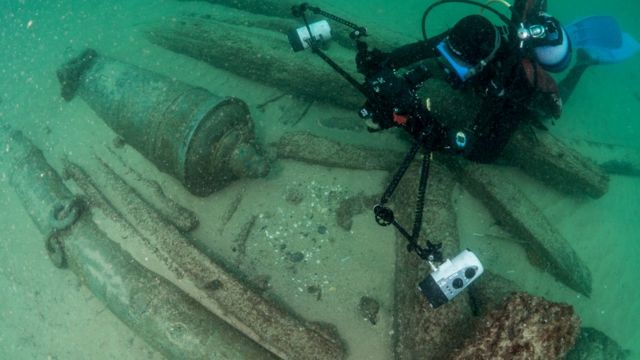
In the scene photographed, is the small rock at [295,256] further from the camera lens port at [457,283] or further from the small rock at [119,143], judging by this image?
the small rock at [119,143]

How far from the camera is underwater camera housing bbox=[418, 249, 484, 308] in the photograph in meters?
2.88

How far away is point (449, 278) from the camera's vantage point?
2889 millimetres

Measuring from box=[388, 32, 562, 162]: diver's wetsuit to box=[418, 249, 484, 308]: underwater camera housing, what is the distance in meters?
1.06

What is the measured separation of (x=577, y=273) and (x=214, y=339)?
3742mm

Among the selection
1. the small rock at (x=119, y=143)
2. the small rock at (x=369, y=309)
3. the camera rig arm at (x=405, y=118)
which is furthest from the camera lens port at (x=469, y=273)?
the small rock at (x=119, y=143)

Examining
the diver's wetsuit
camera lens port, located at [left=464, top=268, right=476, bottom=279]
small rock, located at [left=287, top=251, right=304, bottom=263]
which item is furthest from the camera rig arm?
small rock, located at [left=287, top=251, right=304, bottom=263]

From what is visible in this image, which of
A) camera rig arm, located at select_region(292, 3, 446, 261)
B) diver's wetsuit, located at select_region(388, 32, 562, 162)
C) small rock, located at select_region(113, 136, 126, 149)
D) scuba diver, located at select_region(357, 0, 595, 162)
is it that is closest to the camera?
camera rig arm, located at select_region(292, 3, 446, 261)

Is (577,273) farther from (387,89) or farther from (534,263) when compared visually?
(387,89)

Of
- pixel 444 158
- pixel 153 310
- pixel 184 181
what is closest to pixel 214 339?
pixel 153 310

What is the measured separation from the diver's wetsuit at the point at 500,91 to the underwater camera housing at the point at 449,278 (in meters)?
1.06

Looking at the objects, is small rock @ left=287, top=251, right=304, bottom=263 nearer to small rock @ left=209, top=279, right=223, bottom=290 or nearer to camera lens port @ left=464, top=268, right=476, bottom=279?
small rock @ left=209, top=279, right=223, bottom=290

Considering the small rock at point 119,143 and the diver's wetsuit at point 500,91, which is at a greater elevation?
the diver's wetsuit at point 500,91

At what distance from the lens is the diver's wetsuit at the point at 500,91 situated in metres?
3.78

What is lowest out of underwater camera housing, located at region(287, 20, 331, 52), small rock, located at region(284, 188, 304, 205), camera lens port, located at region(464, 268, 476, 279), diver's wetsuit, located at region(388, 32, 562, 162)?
small rock, located at region(284, 188, 304, 205)
